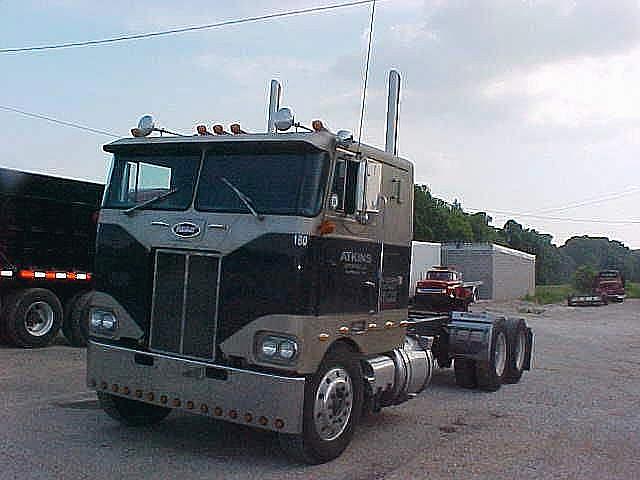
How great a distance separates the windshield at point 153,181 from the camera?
7.68 metres

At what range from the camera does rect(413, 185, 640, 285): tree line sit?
223 feet

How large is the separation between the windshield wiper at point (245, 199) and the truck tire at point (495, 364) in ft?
19.9

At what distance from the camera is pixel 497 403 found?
1123 cm

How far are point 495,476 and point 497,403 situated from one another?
408 centimetres

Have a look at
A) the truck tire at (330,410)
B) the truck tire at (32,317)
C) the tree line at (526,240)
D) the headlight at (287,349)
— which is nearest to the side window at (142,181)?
the headlight at (287,349)

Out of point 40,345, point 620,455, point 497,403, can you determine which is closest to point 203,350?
point 620,455

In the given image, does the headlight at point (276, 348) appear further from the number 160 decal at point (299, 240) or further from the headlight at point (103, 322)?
the headlight at point (103, 322)

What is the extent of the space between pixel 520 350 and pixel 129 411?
284 inches

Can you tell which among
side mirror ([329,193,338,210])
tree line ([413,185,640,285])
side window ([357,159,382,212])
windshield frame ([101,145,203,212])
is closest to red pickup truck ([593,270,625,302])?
tree line ([413,185,640,285])

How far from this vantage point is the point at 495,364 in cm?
1228

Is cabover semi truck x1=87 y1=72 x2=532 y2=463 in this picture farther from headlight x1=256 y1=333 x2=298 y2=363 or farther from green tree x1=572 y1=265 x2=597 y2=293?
green tree x1=572 y1=265 x2=597 y2=293

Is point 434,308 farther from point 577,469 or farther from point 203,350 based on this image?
point 203,350

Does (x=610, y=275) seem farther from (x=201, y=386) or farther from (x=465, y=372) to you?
(x=201, y=386)

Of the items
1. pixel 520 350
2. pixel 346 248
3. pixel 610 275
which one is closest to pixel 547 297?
pixel 610 275
